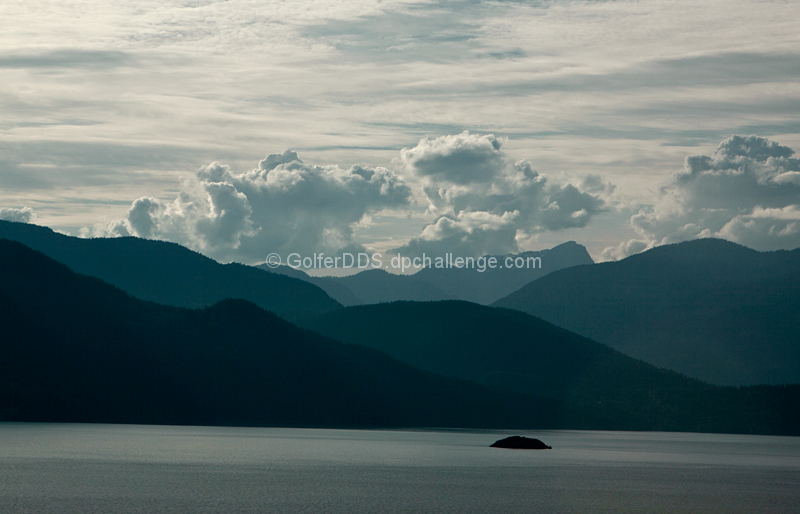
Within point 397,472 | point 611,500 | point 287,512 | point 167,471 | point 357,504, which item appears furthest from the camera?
point 397,472

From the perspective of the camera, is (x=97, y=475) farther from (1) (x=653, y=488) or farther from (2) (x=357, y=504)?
(1) (x=653, y=488)

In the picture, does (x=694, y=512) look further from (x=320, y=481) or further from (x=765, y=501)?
(x=320, y=481)

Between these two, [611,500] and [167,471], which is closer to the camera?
[611,500]

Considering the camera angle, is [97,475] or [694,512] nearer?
[694,512]

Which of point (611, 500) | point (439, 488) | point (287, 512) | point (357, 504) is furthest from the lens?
point (439, 488)

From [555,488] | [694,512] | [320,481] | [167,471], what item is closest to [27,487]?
[167,471]

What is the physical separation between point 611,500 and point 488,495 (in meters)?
20.4

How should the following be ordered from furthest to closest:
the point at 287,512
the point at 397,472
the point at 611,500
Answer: the point at 397,472 < the point at 611,500 < the point at 287,512

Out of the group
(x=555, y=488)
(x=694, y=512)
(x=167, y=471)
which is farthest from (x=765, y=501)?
(x=167, y=471)

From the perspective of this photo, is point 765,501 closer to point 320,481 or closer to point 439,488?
point 439,488

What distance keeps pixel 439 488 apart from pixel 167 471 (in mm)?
56740

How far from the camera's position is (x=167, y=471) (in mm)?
175125

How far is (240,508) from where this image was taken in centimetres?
12250

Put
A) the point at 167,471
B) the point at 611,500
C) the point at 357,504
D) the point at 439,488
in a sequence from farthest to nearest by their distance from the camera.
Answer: the point at 167,471 < the point at 439,488 < the point at 611,500 < the point at 357,504
